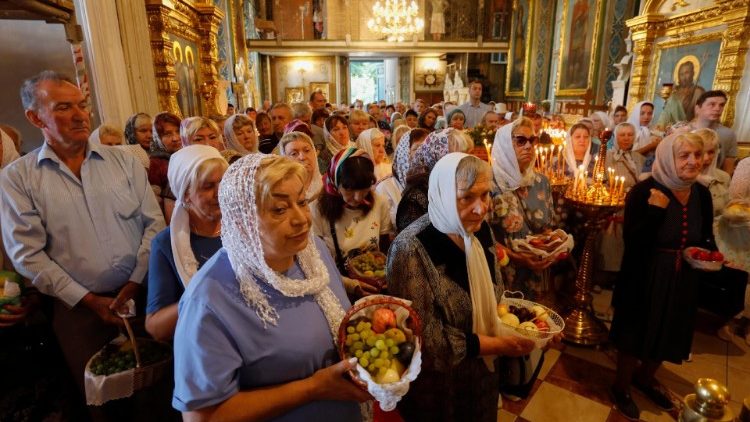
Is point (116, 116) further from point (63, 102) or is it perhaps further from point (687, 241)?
point (687, 241)

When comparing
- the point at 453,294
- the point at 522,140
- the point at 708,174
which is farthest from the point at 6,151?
the point at 708,174

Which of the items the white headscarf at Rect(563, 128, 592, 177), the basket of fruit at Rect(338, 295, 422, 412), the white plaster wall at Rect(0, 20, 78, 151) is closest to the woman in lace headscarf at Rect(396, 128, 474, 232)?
the basket of fruit at Rect(338, 295, 422, 412)

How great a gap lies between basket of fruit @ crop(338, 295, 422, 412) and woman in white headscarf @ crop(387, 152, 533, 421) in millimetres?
301

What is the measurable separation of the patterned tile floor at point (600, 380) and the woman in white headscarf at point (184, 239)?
2384mm

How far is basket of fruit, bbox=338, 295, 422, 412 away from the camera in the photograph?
117cm

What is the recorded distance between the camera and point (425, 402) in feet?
6.12

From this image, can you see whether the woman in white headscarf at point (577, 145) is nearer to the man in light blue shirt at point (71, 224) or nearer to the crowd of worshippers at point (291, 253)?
the crowd of worshippers at point (291, 253)

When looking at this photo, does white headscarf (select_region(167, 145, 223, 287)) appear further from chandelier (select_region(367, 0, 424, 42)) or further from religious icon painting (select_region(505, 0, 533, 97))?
religious icon painting (select_region(505, 0, 533, 97))

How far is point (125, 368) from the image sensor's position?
73.7 inches

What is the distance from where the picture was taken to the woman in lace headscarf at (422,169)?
7.95 ft

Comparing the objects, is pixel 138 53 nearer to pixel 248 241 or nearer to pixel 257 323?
pixel 248 241

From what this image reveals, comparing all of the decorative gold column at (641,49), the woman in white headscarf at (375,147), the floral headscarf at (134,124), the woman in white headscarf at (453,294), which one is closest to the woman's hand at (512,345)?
the woman in white headscarf at (453,294)

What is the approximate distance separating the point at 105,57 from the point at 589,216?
5.79m

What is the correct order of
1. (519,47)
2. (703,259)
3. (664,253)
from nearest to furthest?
1. (703,259)
2. (664,253)
3. (519,47)
